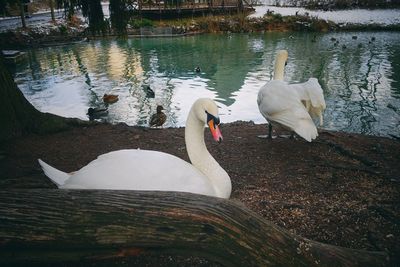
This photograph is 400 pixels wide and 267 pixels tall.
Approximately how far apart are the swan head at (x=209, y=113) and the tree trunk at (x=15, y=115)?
4.20 meters

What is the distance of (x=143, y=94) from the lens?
44.1 feet

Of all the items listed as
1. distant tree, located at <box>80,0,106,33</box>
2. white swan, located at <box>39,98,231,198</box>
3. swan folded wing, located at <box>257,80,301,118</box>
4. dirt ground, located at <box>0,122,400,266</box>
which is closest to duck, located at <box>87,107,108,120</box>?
dirt ground, located at <box>0,122,400,266</box>

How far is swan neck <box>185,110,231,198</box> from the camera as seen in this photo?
3.44m

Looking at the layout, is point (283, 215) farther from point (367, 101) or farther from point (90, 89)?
point (90, 89)

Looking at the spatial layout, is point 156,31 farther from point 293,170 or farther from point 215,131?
point 215,131

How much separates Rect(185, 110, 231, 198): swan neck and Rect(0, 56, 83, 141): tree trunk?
409cm

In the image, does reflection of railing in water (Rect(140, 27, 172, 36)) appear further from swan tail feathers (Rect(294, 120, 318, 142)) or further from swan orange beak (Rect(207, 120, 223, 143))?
swan orange beak (Rect(207, 120, 223, 143))

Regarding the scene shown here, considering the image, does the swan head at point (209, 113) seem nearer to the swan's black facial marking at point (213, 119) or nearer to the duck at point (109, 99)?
the swan's black facial marking at point (213, 119)

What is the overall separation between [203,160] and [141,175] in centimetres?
84

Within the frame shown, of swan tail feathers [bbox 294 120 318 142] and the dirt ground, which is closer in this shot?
the dirt ground

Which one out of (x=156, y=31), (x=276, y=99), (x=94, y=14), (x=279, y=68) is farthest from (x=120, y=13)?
(x=156, y=31)

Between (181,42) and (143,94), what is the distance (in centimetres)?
1743

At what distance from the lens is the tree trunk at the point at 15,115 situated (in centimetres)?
584

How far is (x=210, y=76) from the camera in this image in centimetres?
1669
